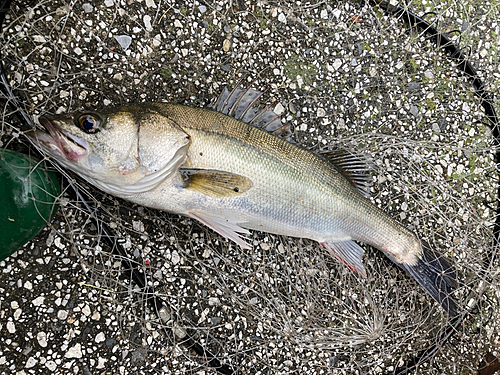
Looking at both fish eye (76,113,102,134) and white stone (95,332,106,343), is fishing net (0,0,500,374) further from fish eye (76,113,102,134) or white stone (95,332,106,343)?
fish eye (76,113,102,134)

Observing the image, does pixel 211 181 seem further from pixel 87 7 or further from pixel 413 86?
pixel 413 86

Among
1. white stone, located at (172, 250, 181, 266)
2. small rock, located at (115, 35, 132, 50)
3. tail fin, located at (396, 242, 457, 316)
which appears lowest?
white stone, located at (172, 250, 181, 266)

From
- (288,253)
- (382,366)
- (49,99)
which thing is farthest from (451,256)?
(49,99)

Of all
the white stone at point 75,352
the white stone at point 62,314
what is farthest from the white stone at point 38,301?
the white stone at point 75,352

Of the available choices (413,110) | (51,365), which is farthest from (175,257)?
(413,110)

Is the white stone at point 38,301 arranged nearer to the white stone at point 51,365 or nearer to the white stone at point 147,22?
the white stone at point 51,365

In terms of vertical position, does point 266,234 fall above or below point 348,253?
below

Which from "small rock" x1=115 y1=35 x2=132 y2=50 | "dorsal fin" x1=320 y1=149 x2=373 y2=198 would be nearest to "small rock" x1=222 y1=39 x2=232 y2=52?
"small rock" x1=115 y1=35 x2=132 y2=50

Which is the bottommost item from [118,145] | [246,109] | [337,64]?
[118,145]
